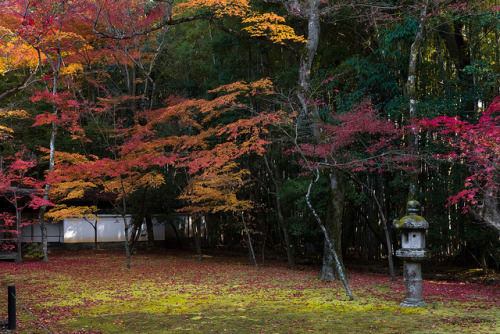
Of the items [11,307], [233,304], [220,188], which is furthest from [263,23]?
[11,307]

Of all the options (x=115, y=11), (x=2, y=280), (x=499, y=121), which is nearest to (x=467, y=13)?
(x=499, y=121)

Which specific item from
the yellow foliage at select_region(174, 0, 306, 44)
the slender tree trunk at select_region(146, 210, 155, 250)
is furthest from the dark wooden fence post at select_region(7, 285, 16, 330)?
the slender tree trunk at select_region(146, 210, 155, 250)

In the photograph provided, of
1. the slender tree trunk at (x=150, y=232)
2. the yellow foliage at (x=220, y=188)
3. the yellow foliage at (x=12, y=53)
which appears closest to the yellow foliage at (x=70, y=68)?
the yellow foliage at (x=12, y=53)

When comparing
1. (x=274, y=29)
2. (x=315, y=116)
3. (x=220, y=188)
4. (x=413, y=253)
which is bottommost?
(x=413, y=253)

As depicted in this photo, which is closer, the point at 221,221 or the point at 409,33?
the point at 409,33

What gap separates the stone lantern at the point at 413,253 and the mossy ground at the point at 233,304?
0.28 metres

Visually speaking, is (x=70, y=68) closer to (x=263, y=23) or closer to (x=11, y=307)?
(x=263, y=23)

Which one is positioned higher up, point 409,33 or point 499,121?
point 409,33

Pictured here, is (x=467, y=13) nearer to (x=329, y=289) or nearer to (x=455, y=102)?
(x=455, y=102)

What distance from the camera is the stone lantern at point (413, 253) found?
7.43 meters

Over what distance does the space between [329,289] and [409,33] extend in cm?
626

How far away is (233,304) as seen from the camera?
799cm

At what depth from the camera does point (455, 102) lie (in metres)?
10.7

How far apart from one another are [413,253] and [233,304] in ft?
10.7
